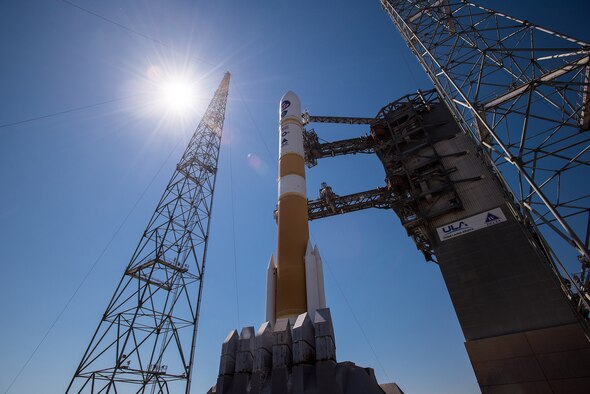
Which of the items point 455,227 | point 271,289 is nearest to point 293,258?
point 271,289

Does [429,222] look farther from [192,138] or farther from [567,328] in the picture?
[192,138]

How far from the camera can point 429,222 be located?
70.4ft

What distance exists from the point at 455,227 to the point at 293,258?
39.2 feet

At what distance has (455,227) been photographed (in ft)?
64.7

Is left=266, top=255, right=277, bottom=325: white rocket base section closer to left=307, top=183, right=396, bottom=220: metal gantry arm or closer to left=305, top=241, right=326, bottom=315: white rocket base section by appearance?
left=305, top=241, right=326, bottom=315: white rocket base section

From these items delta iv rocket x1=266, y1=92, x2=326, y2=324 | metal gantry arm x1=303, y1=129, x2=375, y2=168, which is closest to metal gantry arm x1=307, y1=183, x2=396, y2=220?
metal gantry arm x1=303, y1=129, x2=375, y2=168

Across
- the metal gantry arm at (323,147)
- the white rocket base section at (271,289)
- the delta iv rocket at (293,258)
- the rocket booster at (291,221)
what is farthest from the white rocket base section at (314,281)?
the metal gantry arm at (323,147)

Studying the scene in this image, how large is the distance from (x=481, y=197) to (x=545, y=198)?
33.9ft

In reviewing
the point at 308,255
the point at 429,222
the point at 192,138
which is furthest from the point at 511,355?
the point at 192,138

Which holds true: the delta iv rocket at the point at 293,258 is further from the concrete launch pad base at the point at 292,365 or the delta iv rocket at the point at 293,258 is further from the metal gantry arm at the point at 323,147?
the metal gantry arm at the point at 323,147

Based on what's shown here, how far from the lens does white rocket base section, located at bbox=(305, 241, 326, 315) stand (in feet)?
42.0

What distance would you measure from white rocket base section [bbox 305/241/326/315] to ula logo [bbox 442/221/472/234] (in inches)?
416

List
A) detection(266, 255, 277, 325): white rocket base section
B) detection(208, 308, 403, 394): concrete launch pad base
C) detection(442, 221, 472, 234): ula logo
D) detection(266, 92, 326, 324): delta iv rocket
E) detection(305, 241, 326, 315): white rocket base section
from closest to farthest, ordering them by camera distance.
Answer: detection(208, 308, 403, 394): concrete launch pad base → detection(305, 241, 326, 315): white rocket base section → detection(266, 92, 326, 324): delta iv rocket → detection(266, 255, 277, 325): white rocket base section → detection(442, 221, 472, 234): ula logo

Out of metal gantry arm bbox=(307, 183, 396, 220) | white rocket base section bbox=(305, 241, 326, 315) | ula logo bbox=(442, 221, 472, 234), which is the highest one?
metal gantry arm bbox=(307, 183, 396, 220)
